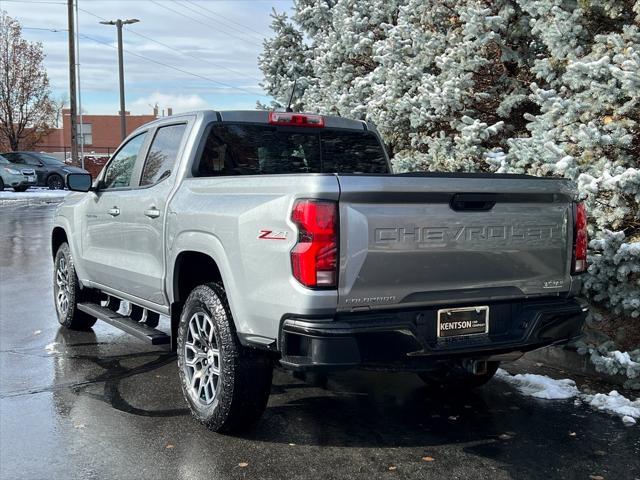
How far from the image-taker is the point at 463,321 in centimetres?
413

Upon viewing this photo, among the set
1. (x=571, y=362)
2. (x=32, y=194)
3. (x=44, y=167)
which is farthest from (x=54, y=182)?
(x=571, y=362)

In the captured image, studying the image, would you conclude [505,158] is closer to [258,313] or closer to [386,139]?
[386,139]

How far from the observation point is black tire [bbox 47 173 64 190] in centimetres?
Result: 3130

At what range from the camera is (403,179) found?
3.89 m

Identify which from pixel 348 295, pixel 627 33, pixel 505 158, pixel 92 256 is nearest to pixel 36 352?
pixel 92 256

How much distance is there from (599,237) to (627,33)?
1728mm

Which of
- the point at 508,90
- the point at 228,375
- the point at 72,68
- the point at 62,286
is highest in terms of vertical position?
the point at 72,68

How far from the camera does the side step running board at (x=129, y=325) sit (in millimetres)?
5195

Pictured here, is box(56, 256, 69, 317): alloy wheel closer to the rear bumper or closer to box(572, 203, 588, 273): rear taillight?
the rear bumper

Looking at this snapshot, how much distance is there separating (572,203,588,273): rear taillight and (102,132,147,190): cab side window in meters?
3.46

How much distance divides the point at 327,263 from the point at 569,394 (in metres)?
2.69

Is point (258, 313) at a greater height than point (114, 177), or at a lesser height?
lesser

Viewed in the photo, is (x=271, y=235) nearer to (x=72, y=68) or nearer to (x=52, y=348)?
(x=52, y=348)

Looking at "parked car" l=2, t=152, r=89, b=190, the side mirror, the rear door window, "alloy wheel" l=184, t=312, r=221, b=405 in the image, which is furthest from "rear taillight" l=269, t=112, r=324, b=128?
"parked car" l=2, t=152, r=89, b=190
